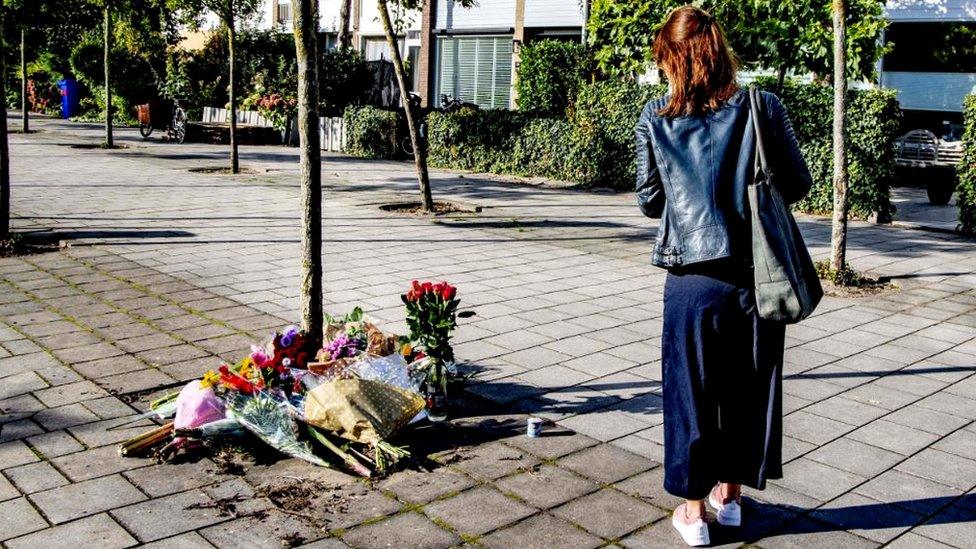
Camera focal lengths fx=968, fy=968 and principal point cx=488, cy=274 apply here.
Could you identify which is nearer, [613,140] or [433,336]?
[433,336]

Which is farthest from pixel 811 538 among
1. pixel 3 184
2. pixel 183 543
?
pixel 3 184

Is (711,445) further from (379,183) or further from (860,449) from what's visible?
(379,183)

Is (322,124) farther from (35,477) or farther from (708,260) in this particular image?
(708,260)

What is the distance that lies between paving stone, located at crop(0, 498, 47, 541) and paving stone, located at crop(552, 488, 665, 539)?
2058 mm

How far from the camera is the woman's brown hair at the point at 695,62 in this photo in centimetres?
351

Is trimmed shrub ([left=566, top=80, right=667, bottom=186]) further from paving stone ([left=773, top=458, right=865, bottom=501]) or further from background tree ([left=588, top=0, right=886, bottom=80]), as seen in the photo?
paving stone ([left=773, top=458, right=865, bottom=501])

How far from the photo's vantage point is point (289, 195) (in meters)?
14.5

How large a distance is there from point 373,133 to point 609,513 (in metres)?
18.9

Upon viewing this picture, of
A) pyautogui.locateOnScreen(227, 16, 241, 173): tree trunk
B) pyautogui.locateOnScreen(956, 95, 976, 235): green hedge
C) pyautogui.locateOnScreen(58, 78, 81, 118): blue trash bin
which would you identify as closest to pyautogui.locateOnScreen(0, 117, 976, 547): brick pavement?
pyautogui.locateOnScreen(956, 95, 976, 235): green hedge

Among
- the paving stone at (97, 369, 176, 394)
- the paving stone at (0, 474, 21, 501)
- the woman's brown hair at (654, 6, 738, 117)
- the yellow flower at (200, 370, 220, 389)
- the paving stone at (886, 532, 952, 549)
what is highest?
the woman's brown hair at (654, 6, 738, 117)

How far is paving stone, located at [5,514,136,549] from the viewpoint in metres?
3.62

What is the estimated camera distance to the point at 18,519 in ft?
12.5

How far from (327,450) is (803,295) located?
2.28m

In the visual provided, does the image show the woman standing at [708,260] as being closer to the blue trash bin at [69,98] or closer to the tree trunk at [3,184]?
the tree trunk at [3,184]
